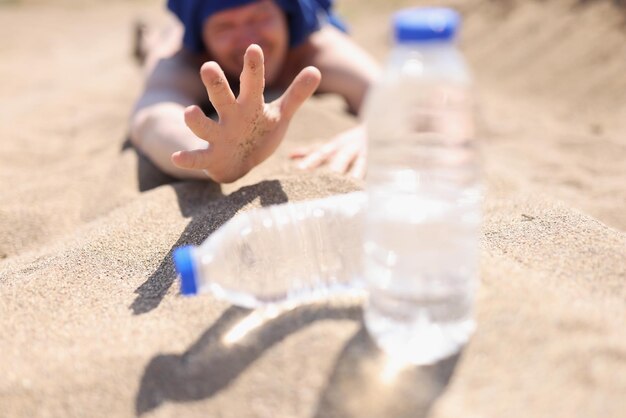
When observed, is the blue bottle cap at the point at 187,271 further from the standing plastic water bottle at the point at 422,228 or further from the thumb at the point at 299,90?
the thumb at the point at 299,90

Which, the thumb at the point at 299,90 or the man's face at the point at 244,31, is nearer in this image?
the thumb at the point at 299,90

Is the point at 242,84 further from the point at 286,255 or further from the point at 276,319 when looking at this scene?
the point at 276,319

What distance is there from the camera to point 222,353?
3.38ft

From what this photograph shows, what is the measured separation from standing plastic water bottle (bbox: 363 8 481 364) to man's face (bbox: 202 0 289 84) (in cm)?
133

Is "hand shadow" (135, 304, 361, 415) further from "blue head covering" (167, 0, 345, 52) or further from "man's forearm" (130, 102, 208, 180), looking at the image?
"blue head covering" (167, 0, 345, 52)

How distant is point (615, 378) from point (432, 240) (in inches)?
13.0

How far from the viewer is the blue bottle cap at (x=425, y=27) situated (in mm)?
857

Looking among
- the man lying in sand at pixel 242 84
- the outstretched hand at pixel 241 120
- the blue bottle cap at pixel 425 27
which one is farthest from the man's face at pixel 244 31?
the blue bottle cap at pixel 425 27

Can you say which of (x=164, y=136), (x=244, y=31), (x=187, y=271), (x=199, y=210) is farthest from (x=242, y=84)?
(x=244, y=31)

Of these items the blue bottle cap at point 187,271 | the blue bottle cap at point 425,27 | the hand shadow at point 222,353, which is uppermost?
the blue bottle cap at point 425,27

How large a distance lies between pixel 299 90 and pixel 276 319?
1.93ft

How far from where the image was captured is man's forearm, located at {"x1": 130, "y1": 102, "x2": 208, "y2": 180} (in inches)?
73.1

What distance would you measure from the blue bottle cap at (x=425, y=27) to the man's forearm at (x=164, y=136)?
3.33 feet

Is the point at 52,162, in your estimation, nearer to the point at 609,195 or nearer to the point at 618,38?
the point at 609,195
